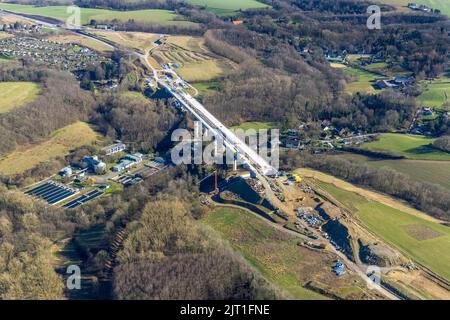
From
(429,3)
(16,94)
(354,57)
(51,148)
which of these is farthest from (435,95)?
(16,94)

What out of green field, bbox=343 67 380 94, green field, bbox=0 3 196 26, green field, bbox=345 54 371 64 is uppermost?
green field, bbox=0 3 196 26

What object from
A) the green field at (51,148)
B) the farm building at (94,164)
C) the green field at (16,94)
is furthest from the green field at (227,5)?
the farm building at (94,164)

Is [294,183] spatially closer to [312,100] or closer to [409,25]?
[312,100]

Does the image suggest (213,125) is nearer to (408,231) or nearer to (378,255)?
(408,231)

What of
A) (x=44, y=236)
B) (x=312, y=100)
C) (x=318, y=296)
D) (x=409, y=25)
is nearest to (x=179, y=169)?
(x=44, y=236)

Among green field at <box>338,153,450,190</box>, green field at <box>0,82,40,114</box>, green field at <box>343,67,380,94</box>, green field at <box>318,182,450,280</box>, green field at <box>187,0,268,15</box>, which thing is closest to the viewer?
green field at <box>318,182,450,280</box>

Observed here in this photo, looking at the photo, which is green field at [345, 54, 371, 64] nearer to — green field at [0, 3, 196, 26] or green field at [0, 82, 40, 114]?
green field at [0, 3, 196, 26]

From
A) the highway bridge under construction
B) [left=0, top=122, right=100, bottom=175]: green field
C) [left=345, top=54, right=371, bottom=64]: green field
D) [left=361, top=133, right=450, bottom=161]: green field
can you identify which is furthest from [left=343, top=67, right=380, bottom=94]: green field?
[left=0, top=122, right=100, bottom=175]: green field
